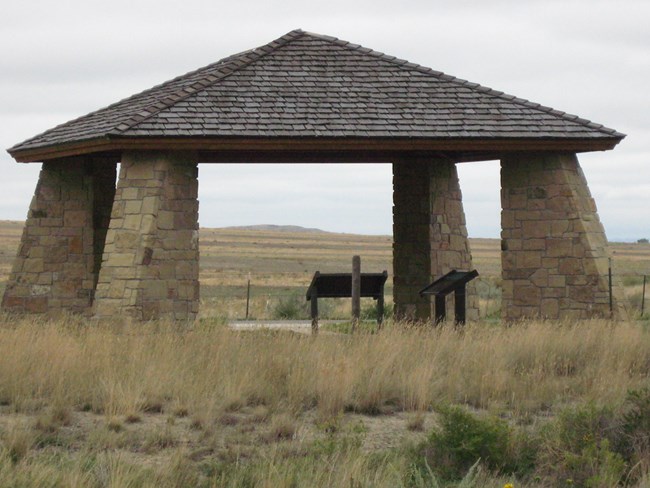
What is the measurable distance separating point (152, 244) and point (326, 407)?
18.5 ft

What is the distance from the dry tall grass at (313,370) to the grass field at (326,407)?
0.08 ft

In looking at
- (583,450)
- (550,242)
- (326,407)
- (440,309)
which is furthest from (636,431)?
(550,242)

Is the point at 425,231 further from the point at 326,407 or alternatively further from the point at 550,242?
the point at 326,407

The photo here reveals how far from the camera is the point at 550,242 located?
615 inches

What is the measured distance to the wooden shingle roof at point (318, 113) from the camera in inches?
584

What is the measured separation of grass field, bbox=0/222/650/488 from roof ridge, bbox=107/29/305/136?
279 cm

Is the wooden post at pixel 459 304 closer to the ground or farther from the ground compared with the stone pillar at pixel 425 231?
closer to the ground

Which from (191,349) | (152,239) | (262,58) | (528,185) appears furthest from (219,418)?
(262,58)

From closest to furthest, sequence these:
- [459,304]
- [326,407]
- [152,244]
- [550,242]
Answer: [326,407] → [459,304] → [152,244] → [550,242]

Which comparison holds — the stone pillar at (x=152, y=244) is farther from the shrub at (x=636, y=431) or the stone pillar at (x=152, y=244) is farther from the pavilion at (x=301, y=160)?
the shrub at (x=636, y=431)

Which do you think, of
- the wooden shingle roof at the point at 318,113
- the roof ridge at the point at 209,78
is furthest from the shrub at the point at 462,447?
the roof ridge at the point at 209,78

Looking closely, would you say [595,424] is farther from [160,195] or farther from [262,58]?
[262,58]

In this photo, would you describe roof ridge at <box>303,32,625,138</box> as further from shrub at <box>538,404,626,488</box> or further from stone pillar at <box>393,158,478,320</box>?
shrub at <box>538,404,626,488</box>

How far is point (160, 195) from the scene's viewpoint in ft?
48.5
